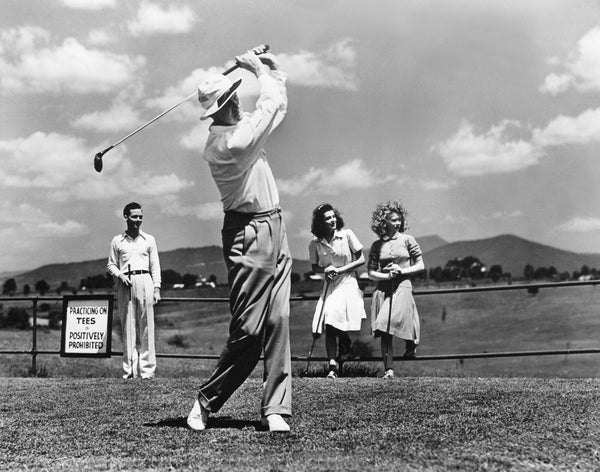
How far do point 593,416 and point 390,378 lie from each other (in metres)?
3.42

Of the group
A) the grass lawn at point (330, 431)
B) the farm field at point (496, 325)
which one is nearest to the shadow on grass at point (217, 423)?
the grass lawn at point (330, 431)

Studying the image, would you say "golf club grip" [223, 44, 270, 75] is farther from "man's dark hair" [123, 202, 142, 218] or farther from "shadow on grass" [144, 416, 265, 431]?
"man's dark hair" [123, 202, 142, 218]

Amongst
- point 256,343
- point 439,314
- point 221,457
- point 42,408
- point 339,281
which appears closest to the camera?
point 221,457

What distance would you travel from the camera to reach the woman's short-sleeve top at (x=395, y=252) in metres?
10.3

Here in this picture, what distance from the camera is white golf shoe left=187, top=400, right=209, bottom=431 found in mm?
5664

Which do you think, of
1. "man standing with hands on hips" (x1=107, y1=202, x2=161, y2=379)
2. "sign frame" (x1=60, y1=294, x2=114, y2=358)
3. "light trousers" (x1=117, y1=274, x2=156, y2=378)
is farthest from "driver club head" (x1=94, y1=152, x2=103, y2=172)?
"sign frame" (x1=60, y1=294, x2=114, y2=358)

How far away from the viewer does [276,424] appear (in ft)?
18.0

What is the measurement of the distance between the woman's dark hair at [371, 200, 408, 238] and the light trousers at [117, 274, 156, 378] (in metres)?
3.11

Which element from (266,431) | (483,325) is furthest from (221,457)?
(483,325)

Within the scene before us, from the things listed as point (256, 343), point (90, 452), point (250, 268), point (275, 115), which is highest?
point (275, 115)

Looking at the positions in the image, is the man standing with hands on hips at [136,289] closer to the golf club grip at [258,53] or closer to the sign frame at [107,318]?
the sign frame at [107,318]

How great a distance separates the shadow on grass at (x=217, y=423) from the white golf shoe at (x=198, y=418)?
111 millimetres

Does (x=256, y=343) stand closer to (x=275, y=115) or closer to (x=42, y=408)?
(x=275, y=115)

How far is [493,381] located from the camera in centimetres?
886
